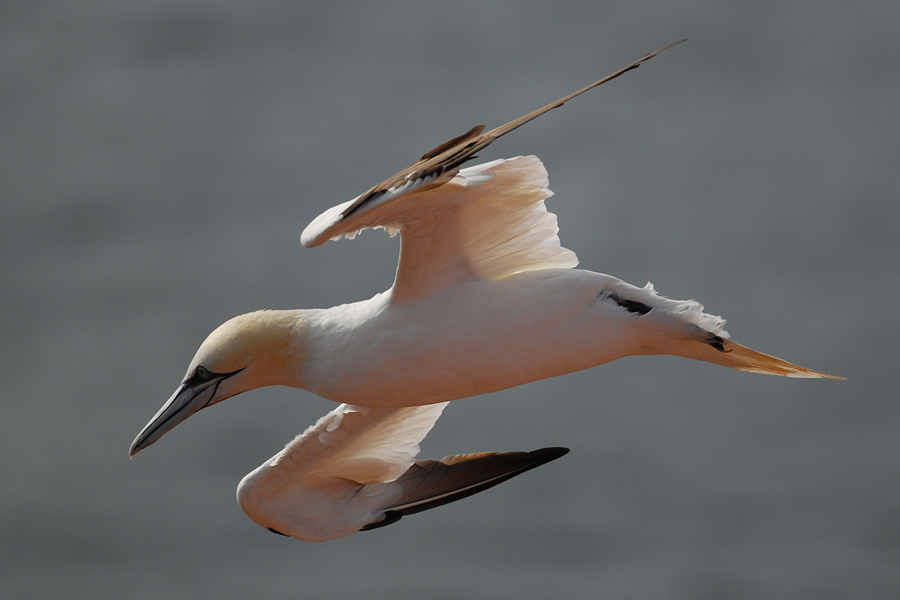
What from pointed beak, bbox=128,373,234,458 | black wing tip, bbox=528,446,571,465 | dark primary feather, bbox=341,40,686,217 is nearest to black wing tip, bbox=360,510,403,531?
black wing tip, bbox=528,446,571,465

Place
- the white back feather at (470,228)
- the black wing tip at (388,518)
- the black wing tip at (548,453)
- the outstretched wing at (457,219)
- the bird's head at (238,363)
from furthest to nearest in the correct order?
1. the black wing tip at (388,518)
2. the black wing tip at (548,453)
3. the bird's head at (238,363)
4. the white back feather at (470,228)
5. the outstretched wing at (457,219)

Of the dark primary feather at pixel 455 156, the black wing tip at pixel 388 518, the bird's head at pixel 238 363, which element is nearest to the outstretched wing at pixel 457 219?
the dark primary feather at pixel 455 156

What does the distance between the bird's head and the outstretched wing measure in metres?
0.43

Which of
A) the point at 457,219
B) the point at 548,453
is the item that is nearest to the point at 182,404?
the point at 457,219

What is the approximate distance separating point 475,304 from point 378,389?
16.7 inches

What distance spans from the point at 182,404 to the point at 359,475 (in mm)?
921

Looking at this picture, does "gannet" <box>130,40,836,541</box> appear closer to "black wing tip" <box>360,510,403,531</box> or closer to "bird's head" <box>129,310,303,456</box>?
"bird's head" <box>129,310,303,456</box>

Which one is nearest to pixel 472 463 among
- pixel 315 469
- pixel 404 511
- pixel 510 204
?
pixel 404 511

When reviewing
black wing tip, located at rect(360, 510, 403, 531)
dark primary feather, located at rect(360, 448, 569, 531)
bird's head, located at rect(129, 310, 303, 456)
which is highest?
bird's head, located at rect(129, 310, 303, 456)

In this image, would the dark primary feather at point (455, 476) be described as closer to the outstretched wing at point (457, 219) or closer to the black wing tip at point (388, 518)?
the black wing tip at point (388, 518)

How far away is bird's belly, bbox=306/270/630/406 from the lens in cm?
336

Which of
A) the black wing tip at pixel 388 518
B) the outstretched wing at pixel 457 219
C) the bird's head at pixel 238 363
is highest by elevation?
the outstretched wing at pixel 457 219

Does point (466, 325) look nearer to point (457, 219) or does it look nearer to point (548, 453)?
point (457, 219)

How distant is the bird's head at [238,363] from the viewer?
11.6ft
